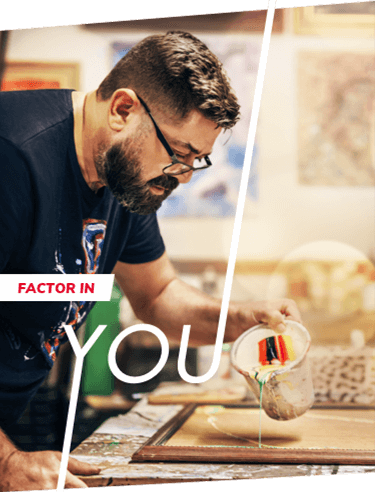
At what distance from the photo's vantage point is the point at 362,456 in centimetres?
83

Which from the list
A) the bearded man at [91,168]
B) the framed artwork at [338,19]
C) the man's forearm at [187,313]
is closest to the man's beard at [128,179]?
the bearded man at [91,168]

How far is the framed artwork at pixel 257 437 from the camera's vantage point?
0.83 m

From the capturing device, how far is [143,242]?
121 cm

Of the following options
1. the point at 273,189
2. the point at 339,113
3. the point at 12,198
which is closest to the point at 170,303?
the point at 12,198

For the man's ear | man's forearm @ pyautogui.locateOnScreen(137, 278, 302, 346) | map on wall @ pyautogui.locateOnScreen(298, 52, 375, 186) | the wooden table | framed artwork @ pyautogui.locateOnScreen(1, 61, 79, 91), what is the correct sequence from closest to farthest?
the wooden table < the man's ear < man's forearm @ pyautogui.locateOnScreen(137, 278, 302, 346) < framed artwork @ pyautogui.locateOnScreen(1, 61, 79, 91) < map on wall @ pyautogui.locateOnScreen(298, 52, 375, 186)

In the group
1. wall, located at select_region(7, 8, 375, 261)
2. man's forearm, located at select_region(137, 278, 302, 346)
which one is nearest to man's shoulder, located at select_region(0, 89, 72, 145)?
wall, located at select_region(7, 8, 375, 261)

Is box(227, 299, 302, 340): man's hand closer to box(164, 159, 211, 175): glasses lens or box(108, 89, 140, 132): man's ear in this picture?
box(164, 159, 211, 175): glasses lens

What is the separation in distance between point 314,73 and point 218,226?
22.4 inches

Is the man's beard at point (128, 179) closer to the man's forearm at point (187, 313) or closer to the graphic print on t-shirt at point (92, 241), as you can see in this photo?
the graphic print on t-shirt at point (92, 241)

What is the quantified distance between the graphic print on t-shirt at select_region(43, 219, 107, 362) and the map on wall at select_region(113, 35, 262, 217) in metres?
0.39

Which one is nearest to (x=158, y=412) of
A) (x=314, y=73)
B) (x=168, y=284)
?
(x=168, y=284)

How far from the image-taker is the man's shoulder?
0.92 meters

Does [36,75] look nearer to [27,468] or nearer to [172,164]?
[172,164]

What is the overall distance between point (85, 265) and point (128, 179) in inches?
7.9
